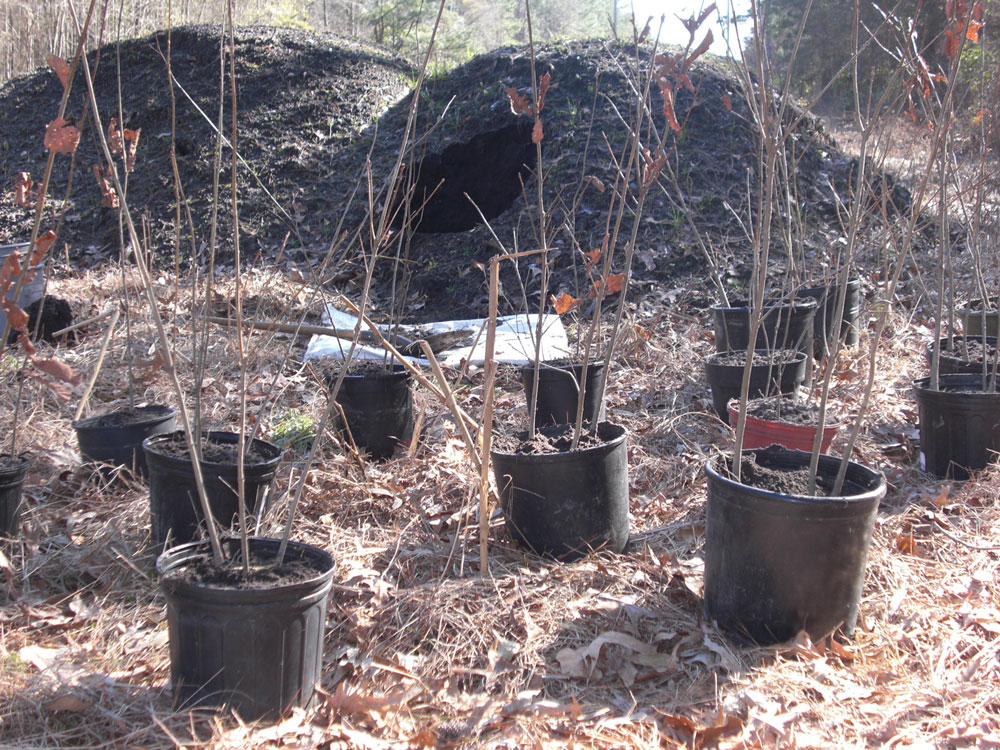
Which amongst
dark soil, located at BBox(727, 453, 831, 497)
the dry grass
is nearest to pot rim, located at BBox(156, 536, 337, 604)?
the dry grass

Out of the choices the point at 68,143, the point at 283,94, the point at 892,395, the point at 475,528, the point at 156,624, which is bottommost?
the point at 156,624

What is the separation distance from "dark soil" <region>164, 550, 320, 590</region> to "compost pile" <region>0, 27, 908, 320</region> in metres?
4.33

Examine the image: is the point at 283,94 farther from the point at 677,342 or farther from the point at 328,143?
the point at 677,342

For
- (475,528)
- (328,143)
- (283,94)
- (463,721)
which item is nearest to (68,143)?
(463,721)

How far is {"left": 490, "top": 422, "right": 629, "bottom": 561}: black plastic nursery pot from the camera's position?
254 centimetres

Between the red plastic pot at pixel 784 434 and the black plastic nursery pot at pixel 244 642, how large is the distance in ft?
6.82

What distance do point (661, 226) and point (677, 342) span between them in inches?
78.7

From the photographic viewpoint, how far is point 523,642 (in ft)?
6.82

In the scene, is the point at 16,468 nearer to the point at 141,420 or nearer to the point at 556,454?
the point at 141,420

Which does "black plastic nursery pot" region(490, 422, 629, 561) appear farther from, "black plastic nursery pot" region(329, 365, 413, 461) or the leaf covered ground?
"black plastic nursery pot" region(329, 365, 413, 461)

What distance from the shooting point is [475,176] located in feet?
27.2

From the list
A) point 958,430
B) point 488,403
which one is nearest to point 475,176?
point 958,430

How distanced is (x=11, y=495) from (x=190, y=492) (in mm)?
677

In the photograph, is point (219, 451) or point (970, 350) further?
point (970, 350)
